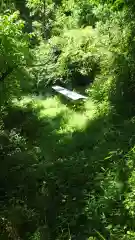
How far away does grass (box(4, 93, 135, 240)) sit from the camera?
489cm

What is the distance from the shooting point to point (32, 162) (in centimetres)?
659

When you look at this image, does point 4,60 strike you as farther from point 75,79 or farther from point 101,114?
point 75,79

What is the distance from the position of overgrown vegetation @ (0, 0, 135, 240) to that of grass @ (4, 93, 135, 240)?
0.7 inches

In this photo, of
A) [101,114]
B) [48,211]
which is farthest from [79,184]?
[101,114]

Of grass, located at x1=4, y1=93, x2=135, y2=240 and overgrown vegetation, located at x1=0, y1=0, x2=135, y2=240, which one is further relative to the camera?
overgrown vegetation, located at x1=0, y1=0, x2=135, y2=240

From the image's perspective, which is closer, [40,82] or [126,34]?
[126,34]

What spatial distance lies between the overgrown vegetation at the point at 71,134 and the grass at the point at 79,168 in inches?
0.7

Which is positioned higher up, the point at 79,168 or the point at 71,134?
the point at 71,134

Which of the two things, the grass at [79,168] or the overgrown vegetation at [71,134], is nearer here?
the grass at [79,168]

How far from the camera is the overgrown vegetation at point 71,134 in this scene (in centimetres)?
504

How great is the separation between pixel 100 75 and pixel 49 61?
2.18 metres

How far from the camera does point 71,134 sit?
779 cm

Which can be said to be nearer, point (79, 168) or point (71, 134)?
point (79, 168)

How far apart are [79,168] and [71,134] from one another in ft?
5.38
